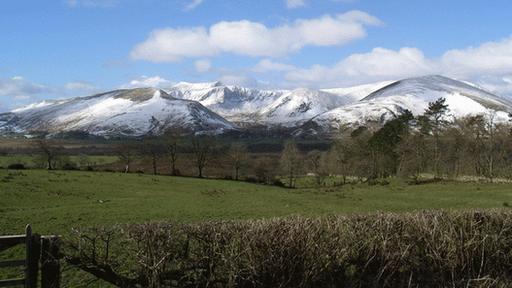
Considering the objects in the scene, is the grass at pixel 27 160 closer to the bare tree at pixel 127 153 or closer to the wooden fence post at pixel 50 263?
the bare tree at pixel 127 153

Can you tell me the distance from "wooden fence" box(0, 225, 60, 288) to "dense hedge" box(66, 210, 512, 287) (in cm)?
49

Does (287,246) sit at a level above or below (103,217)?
above

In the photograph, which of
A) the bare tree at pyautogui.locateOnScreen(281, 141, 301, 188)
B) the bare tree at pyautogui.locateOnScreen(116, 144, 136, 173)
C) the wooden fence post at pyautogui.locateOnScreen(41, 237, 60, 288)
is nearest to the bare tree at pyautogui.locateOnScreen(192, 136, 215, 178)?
the bare tree at pyautogui.locateOnScreen(116, 144, 136, 173)

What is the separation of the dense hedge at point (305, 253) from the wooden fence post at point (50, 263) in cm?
42

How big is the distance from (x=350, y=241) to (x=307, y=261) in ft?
4.98

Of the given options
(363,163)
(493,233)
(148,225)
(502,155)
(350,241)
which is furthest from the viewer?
(363,163)

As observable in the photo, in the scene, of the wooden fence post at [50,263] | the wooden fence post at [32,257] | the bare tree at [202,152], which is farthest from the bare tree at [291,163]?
the wooden fence post at [32,257]

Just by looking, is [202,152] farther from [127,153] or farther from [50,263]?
[50,263]

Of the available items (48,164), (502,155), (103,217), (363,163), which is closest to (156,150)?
(48,164)

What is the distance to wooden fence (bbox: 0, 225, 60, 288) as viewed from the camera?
462 inches

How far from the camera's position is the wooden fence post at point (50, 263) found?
40.8 ft

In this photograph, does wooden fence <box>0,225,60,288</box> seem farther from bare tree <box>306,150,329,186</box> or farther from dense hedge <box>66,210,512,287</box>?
bare tree <box>306,150,329,186</box>

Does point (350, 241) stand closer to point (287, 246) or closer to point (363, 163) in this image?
point (287, 246)

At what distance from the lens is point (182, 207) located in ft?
134
